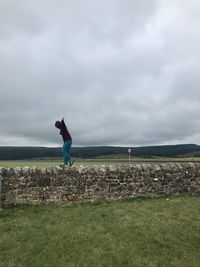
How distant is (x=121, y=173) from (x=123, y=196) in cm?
85

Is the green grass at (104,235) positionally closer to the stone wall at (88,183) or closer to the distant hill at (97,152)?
the stone wall at (88,183)

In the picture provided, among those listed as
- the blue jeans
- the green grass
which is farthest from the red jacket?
the green grass

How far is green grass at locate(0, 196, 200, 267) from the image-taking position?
10.6m

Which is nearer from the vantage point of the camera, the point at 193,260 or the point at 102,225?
the point at 193,260

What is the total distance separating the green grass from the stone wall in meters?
0.60

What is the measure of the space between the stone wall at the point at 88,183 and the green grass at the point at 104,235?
1.98ft

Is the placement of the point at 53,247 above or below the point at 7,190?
below

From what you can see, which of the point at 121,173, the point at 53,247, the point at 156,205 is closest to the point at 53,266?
the point at 53,247

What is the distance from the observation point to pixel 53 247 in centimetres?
1140

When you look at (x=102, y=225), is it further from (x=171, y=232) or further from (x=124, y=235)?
(x=171, y=232)

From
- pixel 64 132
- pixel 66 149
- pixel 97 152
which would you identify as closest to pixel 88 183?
pixel 66 149

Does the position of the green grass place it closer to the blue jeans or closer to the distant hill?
the blue jeans

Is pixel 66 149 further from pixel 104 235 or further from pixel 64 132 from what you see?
pixel 104 235

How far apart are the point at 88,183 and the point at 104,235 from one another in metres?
4.58
